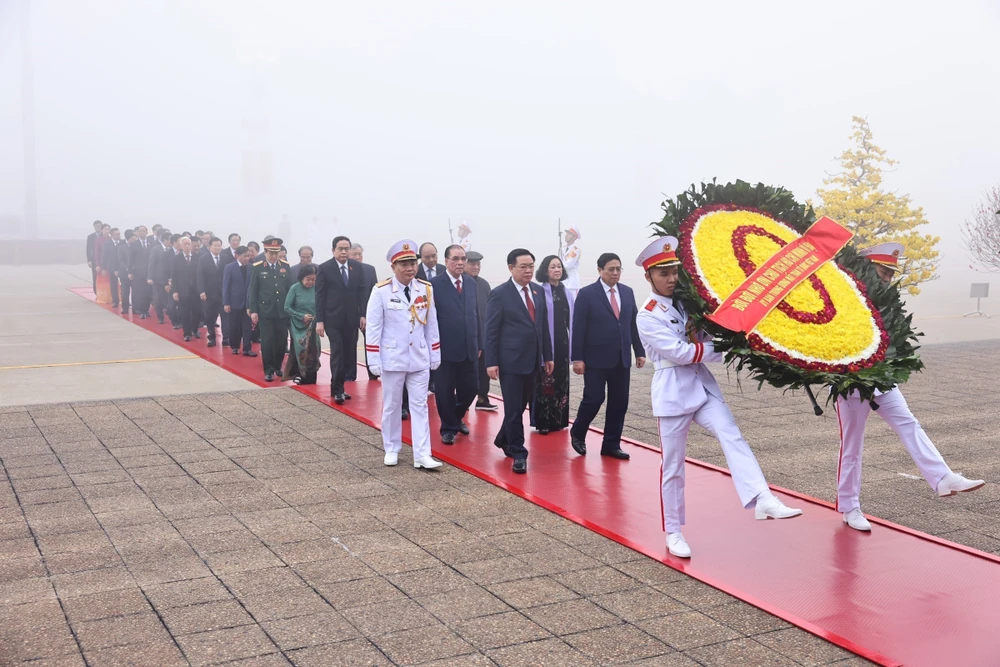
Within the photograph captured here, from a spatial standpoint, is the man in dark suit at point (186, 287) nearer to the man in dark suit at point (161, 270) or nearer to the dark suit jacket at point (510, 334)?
the man in dark suit at point (161, 270)

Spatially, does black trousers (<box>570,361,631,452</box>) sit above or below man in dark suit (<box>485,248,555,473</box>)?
below

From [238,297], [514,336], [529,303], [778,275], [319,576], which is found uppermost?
[778,275]

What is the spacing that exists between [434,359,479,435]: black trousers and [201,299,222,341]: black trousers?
25.6 ft

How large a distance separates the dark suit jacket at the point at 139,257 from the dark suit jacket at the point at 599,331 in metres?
13.4

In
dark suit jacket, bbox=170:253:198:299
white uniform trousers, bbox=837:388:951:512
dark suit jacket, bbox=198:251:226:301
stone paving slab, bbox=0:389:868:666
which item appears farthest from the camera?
dark suit jacket, bbox=170:253:198:299

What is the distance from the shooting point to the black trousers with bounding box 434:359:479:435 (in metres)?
8.42

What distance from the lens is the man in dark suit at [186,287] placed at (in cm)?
1570

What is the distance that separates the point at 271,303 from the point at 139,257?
856 cm

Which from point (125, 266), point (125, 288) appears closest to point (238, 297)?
point (125, 266)

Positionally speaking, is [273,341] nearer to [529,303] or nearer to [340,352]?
[340,352]

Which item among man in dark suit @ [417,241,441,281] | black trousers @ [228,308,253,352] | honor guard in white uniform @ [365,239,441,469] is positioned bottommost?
black trousers @ [228,308,253,352]

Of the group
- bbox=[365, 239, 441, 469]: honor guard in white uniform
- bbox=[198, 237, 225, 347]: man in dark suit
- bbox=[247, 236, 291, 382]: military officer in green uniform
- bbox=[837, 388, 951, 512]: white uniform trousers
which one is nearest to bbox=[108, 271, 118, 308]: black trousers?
bbox=[198, 237, 225, 347]: man in dark suit

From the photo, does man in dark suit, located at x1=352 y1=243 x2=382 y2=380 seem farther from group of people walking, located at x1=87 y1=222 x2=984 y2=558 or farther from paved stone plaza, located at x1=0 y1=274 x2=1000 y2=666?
paved stone plaza, located at x1=0 y1=274 x2=1000 y2=666

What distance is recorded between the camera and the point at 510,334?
7.78 metres
